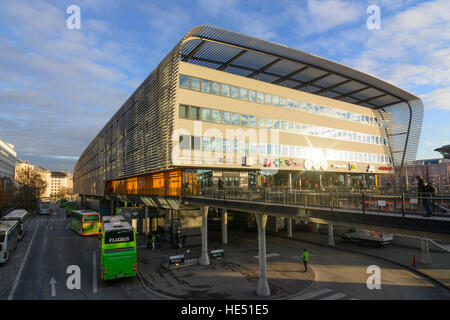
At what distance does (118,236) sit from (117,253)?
111 cm

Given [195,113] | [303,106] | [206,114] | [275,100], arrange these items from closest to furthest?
[195,113]
[206,114]
[275,100]
[303,106]

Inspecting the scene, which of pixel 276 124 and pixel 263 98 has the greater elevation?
pixel 263 98

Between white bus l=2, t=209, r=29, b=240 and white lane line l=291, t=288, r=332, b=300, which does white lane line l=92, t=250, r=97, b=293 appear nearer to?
white lane line l=291, t=288, r=332, b=300

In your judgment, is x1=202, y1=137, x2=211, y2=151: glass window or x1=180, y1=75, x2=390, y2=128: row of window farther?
x1=180, y1=75, x2=390, y2=128: row of window

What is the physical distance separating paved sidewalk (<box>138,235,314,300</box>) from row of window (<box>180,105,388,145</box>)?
16.1 meters

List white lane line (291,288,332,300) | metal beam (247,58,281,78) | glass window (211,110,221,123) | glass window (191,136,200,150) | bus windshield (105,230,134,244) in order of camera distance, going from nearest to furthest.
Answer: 1. white lane line (291,288,332,300)
2. bus windshield (105,230,134,244)
3. glass window (191,136,200,150)
4. glass window (211,110,221,123)
5. metal beam (247,58,281,78)

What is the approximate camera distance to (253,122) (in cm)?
3784

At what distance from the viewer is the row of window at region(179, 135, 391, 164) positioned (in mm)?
32750

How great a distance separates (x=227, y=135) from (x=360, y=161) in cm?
2972

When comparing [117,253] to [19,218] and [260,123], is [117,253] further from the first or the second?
[19,218]

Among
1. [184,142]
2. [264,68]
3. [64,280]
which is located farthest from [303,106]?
[64,280]

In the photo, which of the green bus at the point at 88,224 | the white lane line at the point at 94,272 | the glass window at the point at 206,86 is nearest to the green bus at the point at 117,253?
the white lane line at the point at 94,272

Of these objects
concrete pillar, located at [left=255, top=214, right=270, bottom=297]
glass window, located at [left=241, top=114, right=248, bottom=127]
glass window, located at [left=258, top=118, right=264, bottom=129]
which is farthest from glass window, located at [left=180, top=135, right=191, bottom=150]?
concrete pillar, located at [left=255, top=214, right=270, bottom=297]

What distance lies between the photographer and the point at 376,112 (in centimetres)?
5588
